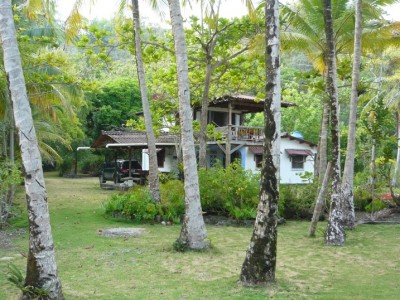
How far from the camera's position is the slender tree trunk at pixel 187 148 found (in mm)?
9469

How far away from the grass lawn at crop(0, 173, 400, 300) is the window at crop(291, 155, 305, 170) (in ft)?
63.7

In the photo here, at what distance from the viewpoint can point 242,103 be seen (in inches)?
1054

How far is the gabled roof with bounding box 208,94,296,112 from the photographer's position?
2467 centimetres

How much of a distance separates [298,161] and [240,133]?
7.47 metres

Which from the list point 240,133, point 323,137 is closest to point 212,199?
point 323,137

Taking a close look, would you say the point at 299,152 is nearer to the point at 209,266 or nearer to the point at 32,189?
the point at 209,266

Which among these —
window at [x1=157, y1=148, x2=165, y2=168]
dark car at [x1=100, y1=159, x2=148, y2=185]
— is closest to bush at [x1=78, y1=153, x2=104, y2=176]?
window at [x1=157, y1=148, x2=165, y2=168]

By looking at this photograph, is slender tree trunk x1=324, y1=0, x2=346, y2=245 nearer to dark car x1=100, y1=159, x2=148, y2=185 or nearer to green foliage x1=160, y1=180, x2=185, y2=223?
green foliage x1=160, y1=180, x2=185, y2=223

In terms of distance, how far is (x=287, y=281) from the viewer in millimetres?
7391

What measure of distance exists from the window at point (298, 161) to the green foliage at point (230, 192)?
59.8 feet

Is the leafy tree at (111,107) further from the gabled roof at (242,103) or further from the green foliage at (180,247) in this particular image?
the green foliage at (180,247)

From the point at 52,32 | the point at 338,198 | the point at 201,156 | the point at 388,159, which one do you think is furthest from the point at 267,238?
the point at 52,32

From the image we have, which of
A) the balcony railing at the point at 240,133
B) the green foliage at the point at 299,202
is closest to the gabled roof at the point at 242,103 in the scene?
the balcony railing at the point at 240,133

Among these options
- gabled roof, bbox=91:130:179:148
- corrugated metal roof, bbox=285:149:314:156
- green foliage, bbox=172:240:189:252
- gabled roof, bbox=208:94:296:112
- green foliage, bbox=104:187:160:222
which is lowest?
green foliage, bbox=172:240:189:252
